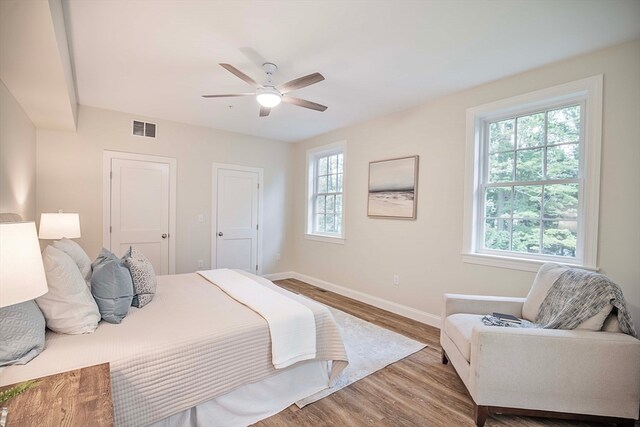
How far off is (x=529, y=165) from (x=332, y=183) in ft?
9.28

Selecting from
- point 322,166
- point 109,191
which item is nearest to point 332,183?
point 322,166

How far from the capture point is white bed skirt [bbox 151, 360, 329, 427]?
165 cm

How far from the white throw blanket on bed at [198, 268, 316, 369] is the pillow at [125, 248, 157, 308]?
1.91 ft

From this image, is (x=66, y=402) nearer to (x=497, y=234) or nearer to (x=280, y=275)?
(x=497, y=234)

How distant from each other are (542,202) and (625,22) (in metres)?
1.37

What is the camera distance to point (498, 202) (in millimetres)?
2961

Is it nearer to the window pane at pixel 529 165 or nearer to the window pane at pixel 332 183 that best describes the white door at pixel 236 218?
the window pane at pixel 332 183

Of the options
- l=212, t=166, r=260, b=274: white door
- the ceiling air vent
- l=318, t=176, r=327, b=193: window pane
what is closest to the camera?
the ceiling air vent

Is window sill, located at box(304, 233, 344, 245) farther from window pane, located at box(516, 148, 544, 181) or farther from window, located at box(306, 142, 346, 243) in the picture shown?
window pane, located at box(516, 148, 544, 181)

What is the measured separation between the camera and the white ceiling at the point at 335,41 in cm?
187

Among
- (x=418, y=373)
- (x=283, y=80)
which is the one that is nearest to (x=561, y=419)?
(x=418, y=373)

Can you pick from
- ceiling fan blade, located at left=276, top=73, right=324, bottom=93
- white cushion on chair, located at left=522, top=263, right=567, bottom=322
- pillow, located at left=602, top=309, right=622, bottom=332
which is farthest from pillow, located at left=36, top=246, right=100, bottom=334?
pillow, located at left=602, top=309, right=622, bottom=332

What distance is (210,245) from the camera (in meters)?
4.66

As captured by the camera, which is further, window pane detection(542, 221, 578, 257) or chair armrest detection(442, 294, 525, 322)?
window pane detection(542, 221, 578, 257)
